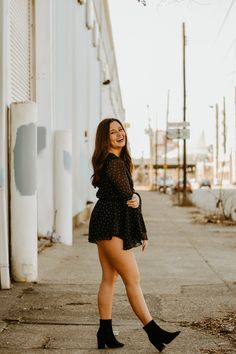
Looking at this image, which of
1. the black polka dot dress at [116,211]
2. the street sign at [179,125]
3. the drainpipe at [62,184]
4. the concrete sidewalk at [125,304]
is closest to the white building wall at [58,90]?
Answer: the drainpipe at [62,184]

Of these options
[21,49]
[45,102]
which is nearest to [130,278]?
[21,49]

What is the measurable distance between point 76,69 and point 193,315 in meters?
10.6

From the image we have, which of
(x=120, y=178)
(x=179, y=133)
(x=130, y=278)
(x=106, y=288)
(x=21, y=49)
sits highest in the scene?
(x=21, y=49)

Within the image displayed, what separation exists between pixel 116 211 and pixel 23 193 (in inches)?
112

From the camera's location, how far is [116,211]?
15.2ft

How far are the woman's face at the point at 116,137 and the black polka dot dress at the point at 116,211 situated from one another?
3.8 inches

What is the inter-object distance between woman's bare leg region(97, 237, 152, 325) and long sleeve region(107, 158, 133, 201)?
1.09 ft

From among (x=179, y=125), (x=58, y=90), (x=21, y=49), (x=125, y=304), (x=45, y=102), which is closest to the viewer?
(x=125, y=304)

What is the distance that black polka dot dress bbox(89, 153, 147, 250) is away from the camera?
4609mm

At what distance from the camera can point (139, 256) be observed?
1009 centimetres

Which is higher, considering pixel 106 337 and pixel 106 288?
pixel 106 288

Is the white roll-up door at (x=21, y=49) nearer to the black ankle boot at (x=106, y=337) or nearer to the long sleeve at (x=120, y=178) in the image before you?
the long sleeve at (x=120, y=178)

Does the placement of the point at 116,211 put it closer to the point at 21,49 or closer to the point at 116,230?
the point at 116,230

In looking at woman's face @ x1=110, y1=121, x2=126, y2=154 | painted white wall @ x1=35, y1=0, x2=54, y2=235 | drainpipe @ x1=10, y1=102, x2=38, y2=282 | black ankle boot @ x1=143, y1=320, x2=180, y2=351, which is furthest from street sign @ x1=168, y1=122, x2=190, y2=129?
black ankle boot @ x1=143, y1=320, x2=180, y2=351
